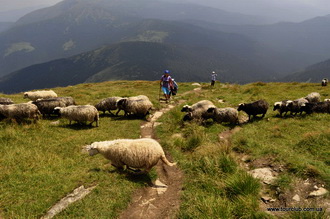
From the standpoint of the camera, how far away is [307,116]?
15703 mm

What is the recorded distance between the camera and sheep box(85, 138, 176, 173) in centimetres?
845

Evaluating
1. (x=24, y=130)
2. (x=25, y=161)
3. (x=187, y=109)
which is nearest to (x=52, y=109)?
(x=24, y=130)

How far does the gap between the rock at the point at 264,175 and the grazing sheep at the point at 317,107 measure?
1124 centimetres

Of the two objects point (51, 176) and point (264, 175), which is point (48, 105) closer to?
point (51, 176)

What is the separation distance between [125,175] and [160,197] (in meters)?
1.78

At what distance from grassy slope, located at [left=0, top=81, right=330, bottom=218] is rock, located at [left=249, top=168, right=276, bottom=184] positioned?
60 centimetres

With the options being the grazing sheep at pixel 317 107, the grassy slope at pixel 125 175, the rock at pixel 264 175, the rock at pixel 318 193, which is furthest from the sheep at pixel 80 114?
the grazing sheep at pixel 317 107

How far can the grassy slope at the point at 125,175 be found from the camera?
20.5ft

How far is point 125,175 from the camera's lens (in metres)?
8.22

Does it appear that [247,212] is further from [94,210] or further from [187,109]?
[187,109]

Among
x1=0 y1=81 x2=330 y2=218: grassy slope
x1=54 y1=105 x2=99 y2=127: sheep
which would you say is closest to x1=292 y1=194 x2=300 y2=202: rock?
x1=0 y1=81 x2=330 y2=218: grassy slope

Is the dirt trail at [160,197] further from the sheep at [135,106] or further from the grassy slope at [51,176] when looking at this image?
the sheep at [135,106]

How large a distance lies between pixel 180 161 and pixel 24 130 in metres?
9.41

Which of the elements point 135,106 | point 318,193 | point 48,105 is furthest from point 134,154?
point 48,105
